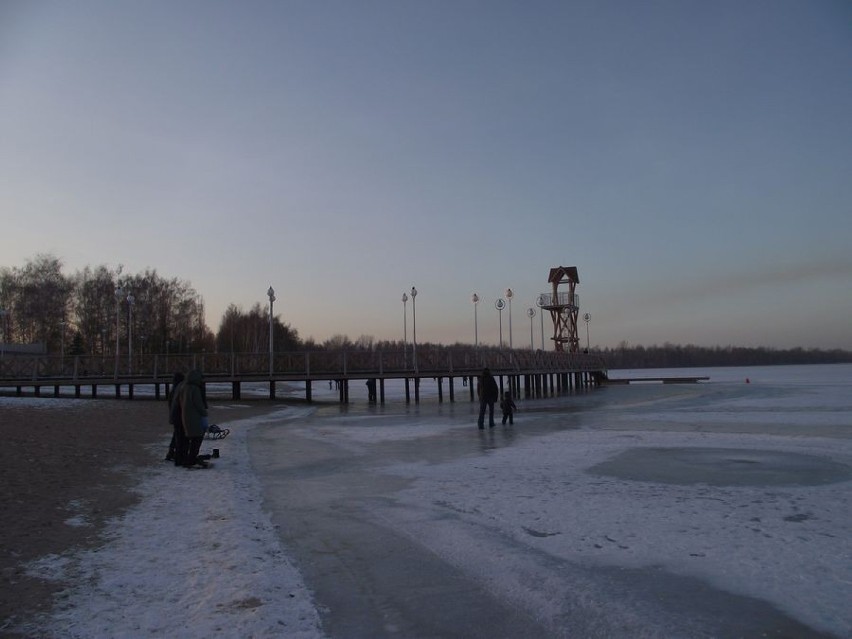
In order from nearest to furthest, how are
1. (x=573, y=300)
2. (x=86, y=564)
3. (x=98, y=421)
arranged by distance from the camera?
(x=86, y=564)
(x=98, y=421)
(x=573, y=300)

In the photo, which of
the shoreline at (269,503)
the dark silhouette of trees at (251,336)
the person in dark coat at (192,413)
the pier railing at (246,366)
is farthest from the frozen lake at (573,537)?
the dark silhouette of trees at (251,336)

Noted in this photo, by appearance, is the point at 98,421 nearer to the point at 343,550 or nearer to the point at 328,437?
the point at 328,437

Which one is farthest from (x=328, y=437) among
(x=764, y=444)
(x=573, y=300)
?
(x=573, y=300)

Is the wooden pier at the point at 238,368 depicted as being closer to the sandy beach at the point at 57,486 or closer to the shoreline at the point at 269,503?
the sandy beach at the point at 57,486

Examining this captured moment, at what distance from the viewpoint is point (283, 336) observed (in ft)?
330

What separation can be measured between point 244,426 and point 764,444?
15723 mm

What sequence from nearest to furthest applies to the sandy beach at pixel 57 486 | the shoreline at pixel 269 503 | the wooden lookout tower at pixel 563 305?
the shoreline at pixel 269 503 < the sandy beach at pixel 57 486 < the wooden lookout tower at pixel 563 305

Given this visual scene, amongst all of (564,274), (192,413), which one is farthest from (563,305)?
(192,413)

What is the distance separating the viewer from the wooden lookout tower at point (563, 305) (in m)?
64.2

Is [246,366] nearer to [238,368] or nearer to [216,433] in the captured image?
[238,368]

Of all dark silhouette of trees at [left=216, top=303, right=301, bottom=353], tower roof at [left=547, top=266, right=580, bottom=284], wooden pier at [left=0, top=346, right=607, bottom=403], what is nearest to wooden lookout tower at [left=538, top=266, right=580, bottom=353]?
tower roof at [left=547, top=266, right=580, bottom=284]

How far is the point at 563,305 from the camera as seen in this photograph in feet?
210

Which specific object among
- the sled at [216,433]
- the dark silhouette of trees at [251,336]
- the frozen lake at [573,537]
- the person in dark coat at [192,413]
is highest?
the dark silhouette of trees at [251,336]

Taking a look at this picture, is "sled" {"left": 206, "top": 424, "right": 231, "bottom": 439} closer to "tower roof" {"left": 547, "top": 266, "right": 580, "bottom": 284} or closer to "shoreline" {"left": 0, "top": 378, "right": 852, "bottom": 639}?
"shoreline" {"left": 0, "top": 378, "right": 852, "bottom": 639}
